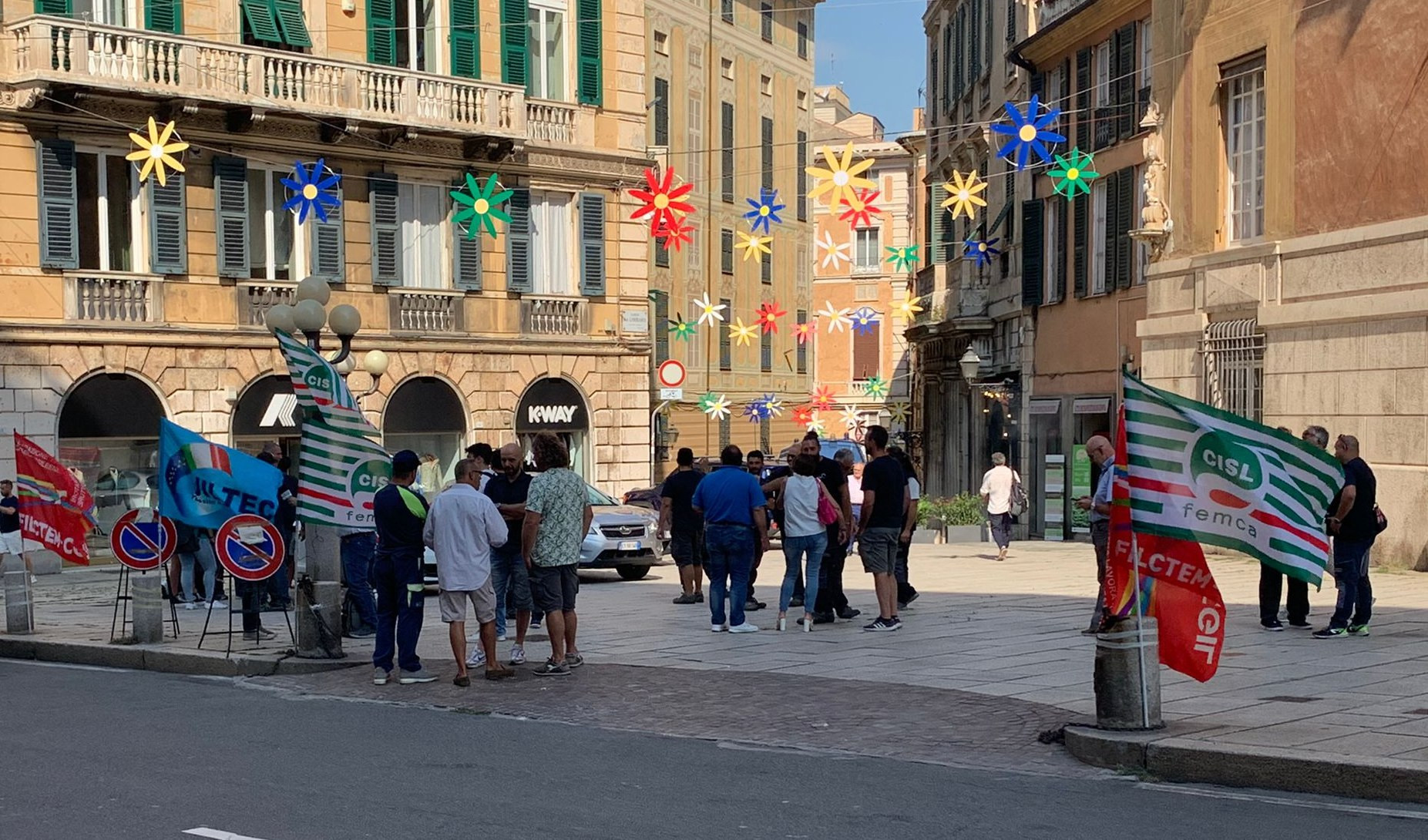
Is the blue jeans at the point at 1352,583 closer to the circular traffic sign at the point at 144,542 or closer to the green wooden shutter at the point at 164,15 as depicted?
the circular traffic sign at the point at 144,542

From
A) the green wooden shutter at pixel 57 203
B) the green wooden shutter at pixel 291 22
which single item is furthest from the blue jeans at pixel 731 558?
the green wooden shutter at pixel 291 22

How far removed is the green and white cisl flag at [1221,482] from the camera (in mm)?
10258

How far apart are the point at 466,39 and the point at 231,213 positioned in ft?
19.8

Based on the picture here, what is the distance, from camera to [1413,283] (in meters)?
21.2

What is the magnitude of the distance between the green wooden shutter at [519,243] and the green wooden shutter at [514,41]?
2.16 metres

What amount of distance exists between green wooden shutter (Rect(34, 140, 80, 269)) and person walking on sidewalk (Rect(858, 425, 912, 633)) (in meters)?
17.2

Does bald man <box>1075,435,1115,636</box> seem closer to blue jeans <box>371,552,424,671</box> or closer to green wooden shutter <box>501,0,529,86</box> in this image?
blue jeans <box>371,552,424,671</box>

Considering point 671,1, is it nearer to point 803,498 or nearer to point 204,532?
point 204,532

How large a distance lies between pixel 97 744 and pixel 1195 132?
61.7 feet

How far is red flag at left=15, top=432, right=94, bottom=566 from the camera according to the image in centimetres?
1767

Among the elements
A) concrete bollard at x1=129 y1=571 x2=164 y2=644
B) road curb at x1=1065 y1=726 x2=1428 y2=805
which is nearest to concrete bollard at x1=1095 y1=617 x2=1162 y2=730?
road curb at x1=1065 y1=726 x2=1428 y2=805

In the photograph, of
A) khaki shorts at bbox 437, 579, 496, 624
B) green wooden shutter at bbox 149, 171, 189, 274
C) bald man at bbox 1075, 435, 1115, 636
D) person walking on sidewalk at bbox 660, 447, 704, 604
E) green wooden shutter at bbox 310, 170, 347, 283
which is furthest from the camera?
green wooden shutter at bbox 310, 170, 347, 283

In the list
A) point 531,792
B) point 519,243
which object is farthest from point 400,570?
point 519,243

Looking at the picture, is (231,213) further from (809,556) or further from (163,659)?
(809,556)
